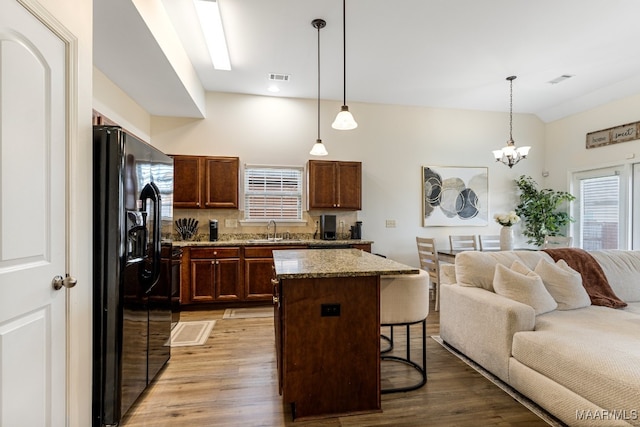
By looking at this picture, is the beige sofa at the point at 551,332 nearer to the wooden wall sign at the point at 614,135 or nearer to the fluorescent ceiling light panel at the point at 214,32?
the wooden wall sign at the point at 614,135

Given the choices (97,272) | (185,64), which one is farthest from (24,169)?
(185,64)

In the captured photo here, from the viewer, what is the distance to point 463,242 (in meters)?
4.89

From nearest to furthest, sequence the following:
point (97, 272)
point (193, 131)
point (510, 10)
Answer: point (97, 272)
point (510, 10)
point (193, 131)

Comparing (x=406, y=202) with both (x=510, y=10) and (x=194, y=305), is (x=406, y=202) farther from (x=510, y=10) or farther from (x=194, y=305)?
(x=194, y=305)

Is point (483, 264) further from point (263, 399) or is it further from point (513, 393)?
point (263, 399)

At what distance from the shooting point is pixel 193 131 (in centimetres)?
462

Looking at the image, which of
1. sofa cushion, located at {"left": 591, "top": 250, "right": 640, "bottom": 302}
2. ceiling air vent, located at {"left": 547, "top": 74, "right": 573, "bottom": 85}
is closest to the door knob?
sofa cushion, located at {"left": 591, "top": 250, "right": 640, "bottom": 302}

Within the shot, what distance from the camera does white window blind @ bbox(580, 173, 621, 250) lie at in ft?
15.1

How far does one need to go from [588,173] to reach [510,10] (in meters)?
3.66

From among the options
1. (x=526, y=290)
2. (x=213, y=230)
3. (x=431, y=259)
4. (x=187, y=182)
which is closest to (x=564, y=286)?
(x=526, y=290)

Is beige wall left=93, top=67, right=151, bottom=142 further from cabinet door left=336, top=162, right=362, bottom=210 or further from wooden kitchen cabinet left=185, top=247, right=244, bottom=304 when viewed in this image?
cabinet door left=336, top=162, right=362, bottom=210

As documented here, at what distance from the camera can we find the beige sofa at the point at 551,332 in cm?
159

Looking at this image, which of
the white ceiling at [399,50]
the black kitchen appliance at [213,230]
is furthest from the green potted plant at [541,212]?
the black kitchen appliance at [213,230]

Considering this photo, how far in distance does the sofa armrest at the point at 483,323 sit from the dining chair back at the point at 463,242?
6.92ft
